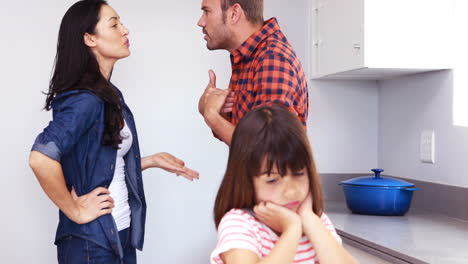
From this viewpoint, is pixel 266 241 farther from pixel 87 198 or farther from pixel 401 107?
pixel 401 107

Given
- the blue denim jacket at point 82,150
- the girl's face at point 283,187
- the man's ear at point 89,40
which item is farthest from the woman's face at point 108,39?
the girl's face at point 283,187

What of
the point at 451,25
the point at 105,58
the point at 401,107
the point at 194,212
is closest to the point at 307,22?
the point at 401,107

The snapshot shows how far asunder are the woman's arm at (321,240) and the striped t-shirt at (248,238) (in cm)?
5

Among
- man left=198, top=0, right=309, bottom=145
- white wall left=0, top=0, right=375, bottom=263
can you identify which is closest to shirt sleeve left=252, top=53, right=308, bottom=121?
man left=198, top=0, right=309, bottom=145

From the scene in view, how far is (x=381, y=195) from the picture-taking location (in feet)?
7.81

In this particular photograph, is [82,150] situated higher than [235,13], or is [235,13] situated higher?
[235,13]

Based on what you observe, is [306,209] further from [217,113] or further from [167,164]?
[167,164]

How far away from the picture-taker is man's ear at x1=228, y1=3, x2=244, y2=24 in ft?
6.07

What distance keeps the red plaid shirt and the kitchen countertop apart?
461 millimetres

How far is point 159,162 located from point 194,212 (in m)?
0.82

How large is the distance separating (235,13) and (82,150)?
1.97ft

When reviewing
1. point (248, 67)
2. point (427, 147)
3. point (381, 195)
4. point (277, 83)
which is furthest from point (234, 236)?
point (427, 147)

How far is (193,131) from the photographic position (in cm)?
295

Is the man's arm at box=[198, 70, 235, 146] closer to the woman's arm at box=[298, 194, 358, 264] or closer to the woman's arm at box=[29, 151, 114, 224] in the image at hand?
the woman's arm at box=[29, 151, 114, 224]
